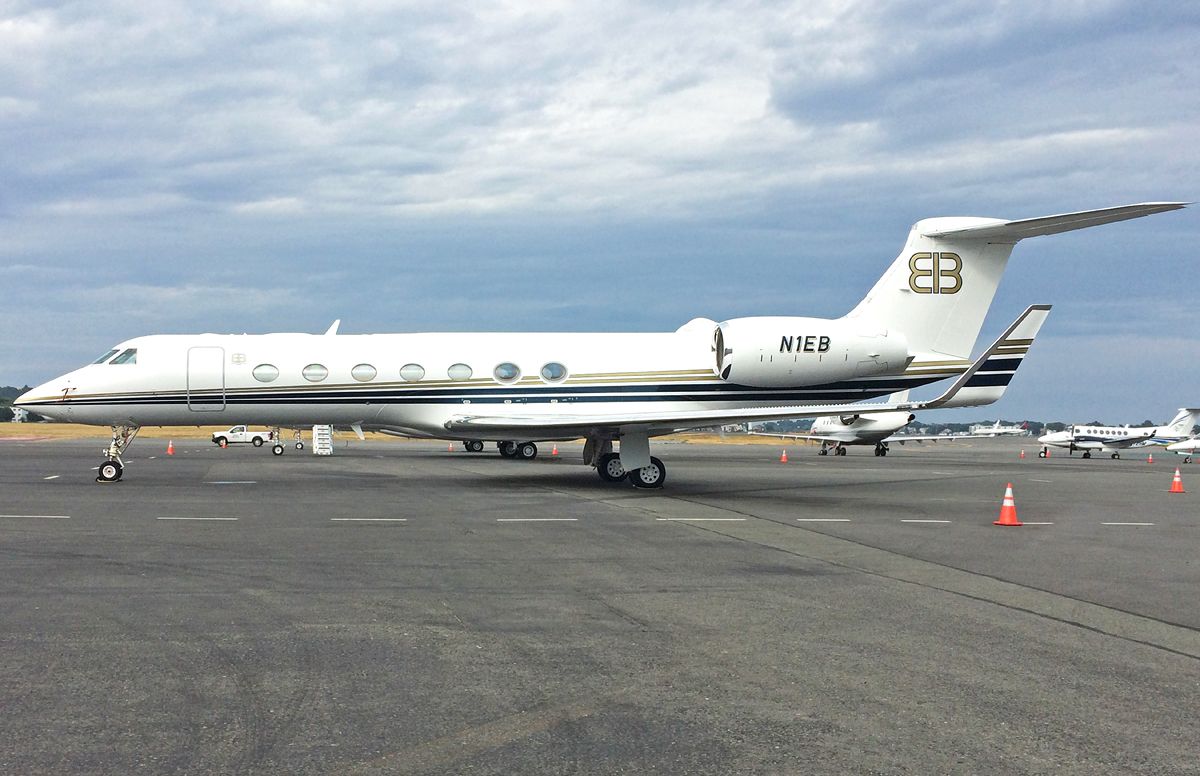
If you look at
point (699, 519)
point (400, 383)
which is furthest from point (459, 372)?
point (699, 519)

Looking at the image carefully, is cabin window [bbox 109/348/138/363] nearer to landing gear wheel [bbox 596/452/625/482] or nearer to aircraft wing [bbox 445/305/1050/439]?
aircraft wing [bbox 445/305/1050/439]

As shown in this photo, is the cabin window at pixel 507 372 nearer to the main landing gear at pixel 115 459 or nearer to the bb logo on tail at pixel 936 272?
the main landing gear at pixel 115 459

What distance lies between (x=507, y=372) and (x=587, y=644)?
47.1ft

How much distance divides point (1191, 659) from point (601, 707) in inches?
156

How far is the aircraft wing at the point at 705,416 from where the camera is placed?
18484 mm

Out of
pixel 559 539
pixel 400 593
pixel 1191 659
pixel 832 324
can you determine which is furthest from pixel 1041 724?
pixel 832 324

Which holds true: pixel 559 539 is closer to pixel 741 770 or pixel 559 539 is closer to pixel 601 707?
pixel 601 707

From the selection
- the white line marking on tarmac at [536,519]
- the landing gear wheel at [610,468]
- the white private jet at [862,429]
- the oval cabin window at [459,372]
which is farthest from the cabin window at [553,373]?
the white private jet at [862,429]

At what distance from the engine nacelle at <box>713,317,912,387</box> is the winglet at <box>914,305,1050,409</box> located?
145cm

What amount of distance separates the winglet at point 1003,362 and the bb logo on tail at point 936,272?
1512mm

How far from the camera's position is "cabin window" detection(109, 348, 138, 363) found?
19.8 metres

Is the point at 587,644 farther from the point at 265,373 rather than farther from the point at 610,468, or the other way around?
the point at 265,373

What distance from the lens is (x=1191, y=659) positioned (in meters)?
6.36

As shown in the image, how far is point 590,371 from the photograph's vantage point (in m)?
20.8
